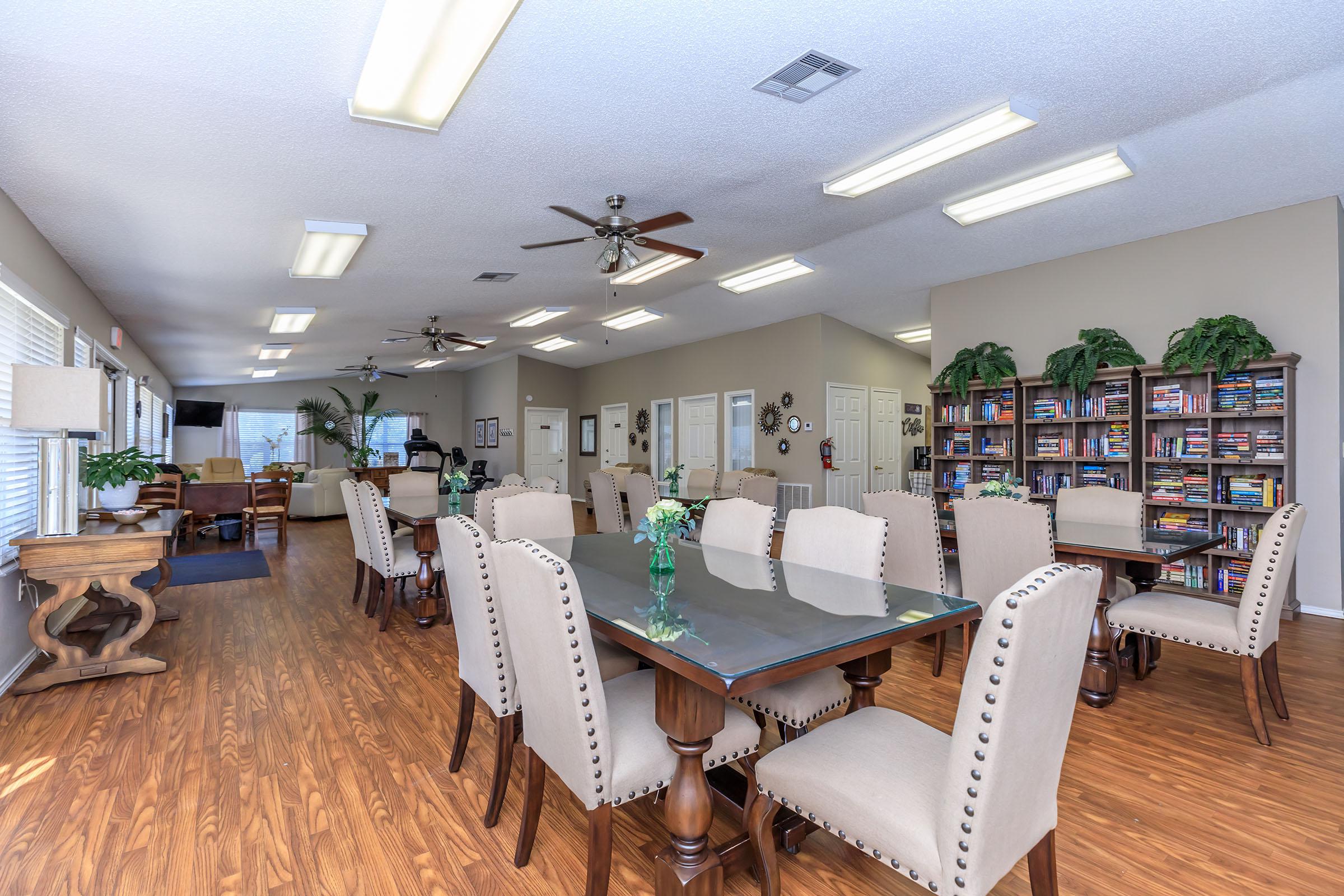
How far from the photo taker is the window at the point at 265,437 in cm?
1317

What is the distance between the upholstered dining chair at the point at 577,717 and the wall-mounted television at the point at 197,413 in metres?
13.6

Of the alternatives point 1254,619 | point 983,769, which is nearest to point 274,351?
point 983,769

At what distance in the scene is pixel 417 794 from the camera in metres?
2.26

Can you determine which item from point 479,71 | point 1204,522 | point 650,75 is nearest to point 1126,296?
point 1204,522

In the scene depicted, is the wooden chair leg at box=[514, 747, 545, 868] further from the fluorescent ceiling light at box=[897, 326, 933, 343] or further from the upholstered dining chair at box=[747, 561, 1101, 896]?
the fluorescent ceiling light at box=[897, 326, 933, 343]

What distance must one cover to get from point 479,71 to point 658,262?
3.30 m

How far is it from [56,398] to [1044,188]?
226 inches

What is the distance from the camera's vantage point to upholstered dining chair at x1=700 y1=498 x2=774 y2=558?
9.51ft

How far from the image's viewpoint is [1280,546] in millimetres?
2553

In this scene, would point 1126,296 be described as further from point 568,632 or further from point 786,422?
point 568,632

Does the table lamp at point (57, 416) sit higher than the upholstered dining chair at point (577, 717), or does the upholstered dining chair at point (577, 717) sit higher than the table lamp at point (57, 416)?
the table lamp at point (57, 416)

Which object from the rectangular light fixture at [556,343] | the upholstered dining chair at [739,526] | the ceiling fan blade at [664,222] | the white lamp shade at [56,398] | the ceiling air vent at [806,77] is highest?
the rectangular light fixture at [556,343]

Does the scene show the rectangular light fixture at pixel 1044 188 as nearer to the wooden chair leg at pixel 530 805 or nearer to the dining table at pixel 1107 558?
the dining table at pixel 1107 558

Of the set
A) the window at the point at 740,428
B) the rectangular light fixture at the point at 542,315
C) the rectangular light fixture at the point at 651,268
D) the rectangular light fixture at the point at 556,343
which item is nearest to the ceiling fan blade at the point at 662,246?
the rectangular light fixture at the point at 651,268
